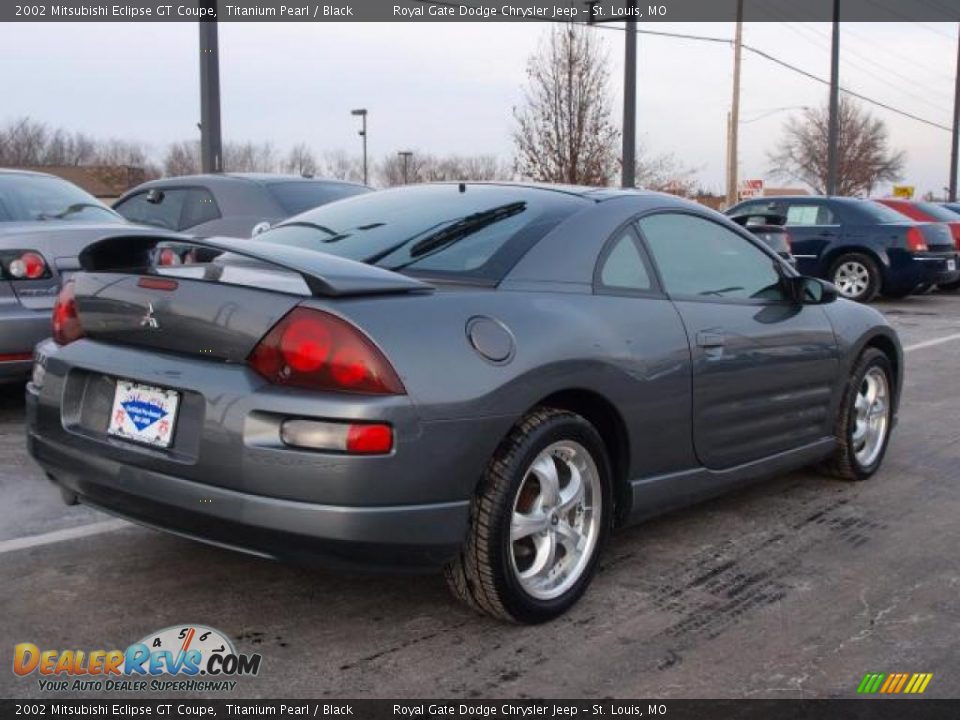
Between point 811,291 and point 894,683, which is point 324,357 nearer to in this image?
point 894,683

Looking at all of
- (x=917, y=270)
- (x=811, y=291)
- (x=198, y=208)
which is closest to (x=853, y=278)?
(x=917, y=270)

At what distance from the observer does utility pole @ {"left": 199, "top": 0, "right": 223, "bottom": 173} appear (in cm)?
1174

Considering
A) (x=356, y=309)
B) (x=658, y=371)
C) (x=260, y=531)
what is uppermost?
(x=356, y=309)

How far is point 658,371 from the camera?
3725mm

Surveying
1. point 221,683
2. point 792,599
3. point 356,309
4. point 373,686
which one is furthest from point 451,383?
point 792,599

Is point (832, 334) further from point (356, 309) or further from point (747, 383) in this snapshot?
point (356, 309)

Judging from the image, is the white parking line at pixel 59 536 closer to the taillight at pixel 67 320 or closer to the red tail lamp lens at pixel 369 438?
the taillight at pixel 67 320

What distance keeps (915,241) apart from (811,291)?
11646 mm

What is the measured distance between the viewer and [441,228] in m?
3.81

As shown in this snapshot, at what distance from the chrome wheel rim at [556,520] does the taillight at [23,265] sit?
12.3ft

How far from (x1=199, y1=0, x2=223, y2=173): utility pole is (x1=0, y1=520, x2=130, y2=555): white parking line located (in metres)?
8.47

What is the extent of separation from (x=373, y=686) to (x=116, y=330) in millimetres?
1409

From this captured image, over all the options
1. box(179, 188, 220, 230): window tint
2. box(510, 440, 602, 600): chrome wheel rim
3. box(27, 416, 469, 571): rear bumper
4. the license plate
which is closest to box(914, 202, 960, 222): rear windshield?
box(179, 188, 220, 230): window tint
